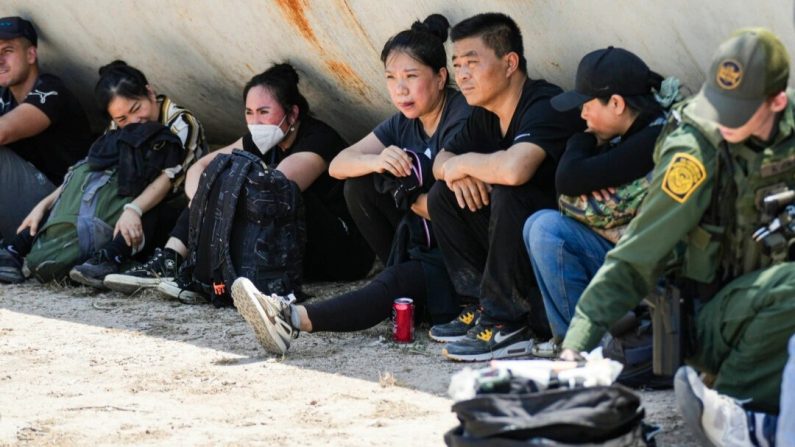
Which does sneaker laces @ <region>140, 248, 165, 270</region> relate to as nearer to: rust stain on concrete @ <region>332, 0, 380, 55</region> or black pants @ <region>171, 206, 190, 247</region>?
black pants @ <region>171, 206, 190, 247</region>

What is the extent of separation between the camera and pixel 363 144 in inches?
223

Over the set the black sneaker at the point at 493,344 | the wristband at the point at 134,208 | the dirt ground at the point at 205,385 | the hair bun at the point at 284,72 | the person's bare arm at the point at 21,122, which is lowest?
the black sneaker at the point at 493,344

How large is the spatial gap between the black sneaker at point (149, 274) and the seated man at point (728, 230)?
10.5 feet

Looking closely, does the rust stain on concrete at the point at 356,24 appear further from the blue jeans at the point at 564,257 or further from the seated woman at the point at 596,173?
the blue jeans at the point at 564,257

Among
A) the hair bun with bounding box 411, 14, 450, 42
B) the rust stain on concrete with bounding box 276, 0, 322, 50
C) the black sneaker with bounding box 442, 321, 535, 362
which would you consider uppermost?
the rust stain on concrete with bounding box 276, 0, 322, 50

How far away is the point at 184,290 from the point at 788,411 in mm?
3364

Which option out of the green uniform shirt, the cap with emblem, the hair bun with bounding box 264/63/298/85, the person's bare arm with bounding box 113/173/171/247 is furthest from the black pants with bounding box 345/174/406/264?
the cap with emblem

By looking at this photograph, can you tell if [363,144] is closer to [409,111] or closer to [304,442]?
[409,111]

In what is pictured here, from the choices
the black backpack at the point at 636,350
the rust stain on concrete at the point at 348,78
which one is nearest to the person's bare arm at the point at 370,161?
the rust stain on concrete at the point at 348,78

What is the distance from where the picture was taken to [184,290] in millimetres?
6031

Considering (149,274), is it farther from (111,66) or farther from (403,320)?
(403,320)

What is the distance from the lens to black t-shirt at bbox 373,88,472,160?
5371 mm

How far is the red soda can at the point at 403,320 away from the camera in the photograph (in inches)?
201

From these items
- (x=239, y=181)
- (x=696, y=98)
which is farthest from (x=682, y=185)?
(x=239, y=181)
